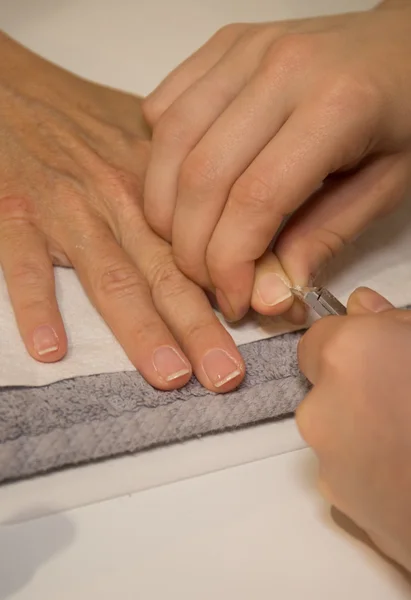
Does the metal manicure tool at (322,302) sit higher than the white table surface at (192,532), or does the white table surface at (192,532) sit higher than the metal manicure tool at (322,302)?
the metal manicure tool at (322,302)

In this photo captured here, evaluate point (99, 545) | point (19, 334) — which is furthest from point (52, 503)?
point (19, 334)

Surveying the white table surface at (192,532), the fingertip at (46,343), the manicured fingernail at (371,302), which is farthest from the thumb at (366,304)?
the fingertip at (46,343)

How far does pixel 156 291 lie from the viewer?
57 cm

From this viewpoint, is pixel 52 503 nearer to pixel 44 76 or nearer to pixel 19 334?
pixel 19 334

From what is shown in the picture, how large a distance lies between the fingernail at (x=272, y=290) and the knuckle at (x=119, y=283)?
0.11 metres

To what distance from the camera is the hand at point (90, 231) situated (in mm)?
512

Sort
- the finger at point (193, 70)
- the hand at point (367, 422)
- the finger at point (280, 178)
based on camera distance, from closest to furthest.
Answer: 1. the hand at point (367, 422)
2. the finger at point (280, 178)
3. the finger at point (193, 70)

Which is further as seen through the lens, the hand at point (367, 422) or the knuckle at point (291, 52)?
the knuckle at point (291, 52)

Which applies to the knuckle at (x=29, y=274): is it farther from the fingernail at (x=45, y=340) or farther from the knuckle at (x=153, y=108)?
the knuckle at (x=153, y=108)

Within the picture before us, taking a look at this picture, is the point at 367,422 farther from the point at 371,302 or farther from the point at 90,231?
the point at 90,231

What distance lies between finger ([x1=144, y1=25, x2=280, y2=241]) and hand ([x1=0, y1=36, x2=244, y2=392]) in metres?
0.07

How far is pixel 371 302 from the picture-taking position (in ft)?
1.49

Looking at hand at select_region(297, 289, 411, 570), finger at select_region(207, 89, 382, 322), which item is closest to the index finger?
finger at select_region(207, 89, 382, 322)

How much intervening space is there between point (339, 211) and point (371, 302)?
0.12m
